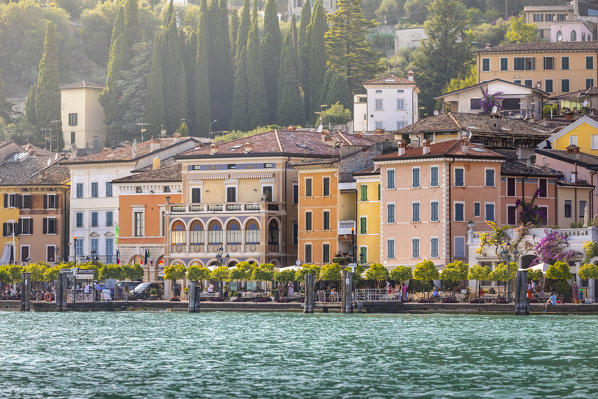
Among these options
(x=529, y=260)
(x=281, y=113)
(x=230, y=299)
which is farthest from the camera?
(x=281, y=113)

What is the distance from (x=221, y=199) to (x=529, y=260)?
26.6 metres

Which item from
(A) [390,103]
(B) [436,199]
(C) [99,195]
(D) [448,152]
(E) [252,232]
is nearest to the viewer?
(D) [448,152]

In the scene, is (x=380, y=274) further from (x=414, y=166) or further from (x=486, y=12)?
(x=486, y=12)

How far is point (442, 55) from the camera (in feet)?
465

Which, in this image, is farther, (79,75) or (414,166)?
(79,75)

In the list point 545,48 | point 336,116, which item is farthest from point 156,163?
point 545,48

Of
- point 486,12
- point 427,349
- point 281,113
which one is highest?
point 486,12

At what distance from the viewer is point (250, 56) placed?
14050 cm

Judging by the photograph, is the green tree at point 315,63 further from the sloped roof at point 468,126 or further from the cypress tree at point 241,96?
the sloped roof at point 468,126

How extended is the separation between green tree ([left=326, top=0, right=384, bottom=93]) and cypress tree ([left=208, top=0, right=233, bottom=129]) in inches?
373

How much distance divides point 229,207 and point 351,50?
130 ft

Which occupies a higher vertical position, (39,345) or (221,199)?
(221,199)

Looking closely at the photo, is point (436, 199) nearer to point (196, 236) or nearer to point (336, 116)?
point (196, 236)

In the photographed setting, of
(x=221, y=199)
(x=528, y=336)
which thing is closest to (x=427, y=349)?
(x=528, y=336)
